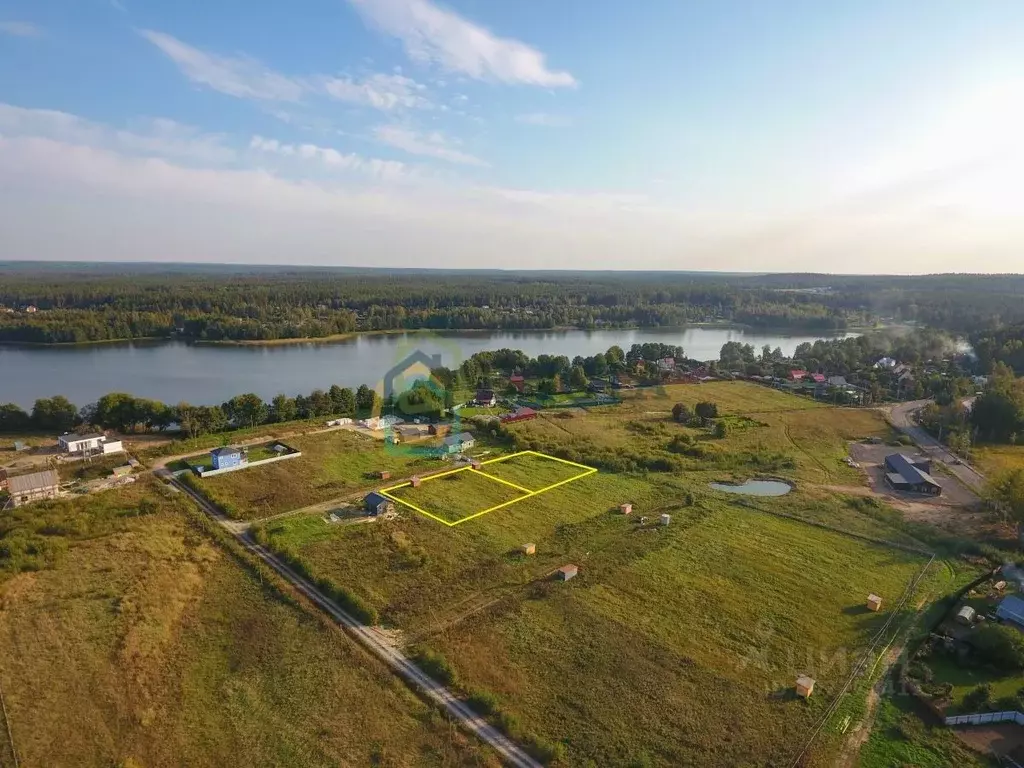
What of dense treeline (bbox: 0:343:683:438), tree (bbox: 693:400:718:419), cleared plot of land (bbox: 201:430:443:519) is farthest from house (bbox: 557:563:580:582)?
tree (bbox: 693:400:718:419)

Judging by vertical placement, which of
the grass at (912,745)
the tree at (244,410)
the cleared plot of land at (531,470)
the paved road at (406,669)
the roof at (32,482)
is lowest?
the grass at (912,745)

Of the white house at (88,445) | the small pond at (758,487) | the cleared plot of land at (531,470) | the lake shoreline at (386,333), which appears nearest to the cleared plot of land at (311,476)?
the cleared plot of land at (531,470)

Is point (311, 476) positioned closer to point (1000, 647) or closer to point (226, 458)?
point (226, 458)

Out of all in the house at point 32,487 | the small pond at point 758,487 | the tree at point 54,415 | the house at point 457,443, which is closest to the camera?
the house at point 32,487

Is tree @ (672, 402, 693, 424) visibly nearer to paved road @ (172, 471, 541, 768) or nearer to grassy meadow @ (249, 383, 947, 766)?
grassy meadow @ (249, 383, 947, 766)

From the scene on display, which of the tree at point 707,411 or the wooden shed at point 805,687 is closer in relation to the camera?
the wooden shed at point 805,687

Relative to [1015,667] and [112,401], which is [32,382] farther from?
[1015,667]

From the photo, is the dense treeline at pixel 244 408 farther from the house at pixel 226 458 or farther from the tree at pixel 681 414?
the tree at pixel 681 414
